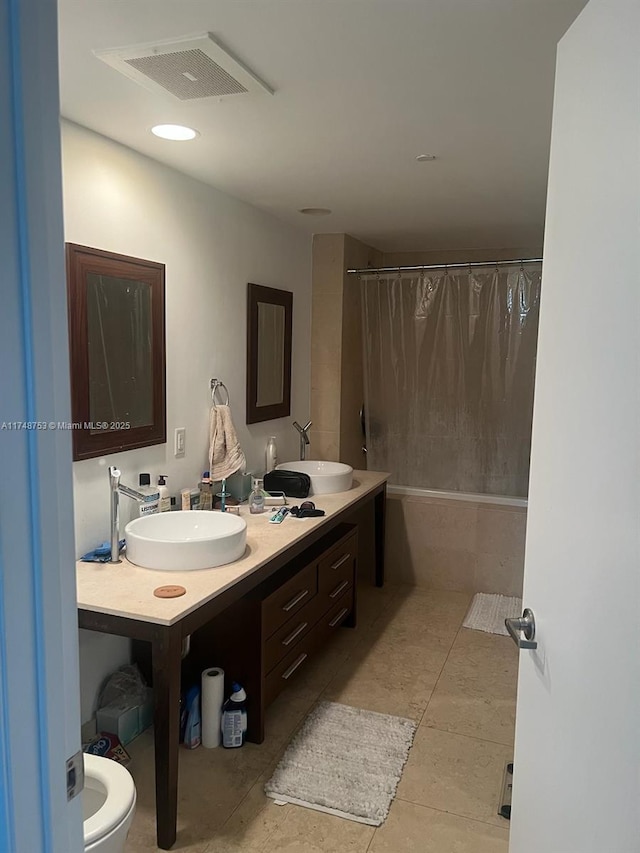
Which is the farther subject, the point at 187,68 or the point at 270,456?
the point at 270,456

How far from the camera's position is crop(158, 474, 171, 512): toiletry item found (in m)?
2.51

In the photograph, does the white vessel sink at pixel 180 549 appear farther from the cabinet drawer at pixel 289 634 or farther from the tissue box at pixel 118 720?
the tissue box at pixel 118 720

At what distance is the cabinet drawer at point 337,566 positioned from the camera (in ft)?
9.62

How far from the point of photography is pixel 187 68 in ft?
5.33

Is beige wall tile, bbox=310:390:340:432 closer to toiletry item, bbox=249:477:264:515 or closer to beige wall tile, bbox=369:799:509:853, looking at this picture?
toiletry item, bbox=249:477:264:515

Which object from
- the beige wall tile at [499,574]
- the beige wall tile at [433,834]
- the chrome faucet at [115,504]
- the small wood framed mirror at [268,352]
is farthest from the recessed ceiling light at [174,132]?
the beige wall tile at [499,574]

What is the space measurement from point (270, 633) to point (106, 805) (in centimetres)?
96

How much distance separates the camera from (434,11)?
1373 millimetres

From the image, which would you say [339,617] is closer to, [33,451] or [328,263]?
[328,263]

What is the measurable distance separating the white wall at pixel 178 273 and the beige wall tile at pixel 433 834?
117cm

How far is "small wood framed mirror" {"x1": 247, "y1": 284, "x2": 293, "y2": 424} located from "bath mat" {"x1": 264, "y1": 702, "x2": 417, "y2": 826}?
154cm

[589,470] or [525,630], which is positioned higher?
[589,470]

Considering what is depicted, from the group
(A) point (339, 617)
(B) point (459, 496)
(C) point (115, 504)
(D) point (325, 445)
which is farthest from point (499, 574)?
(C) point (115, 504)

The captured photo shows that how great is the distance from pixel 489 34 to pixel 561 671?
1406 millimetres
